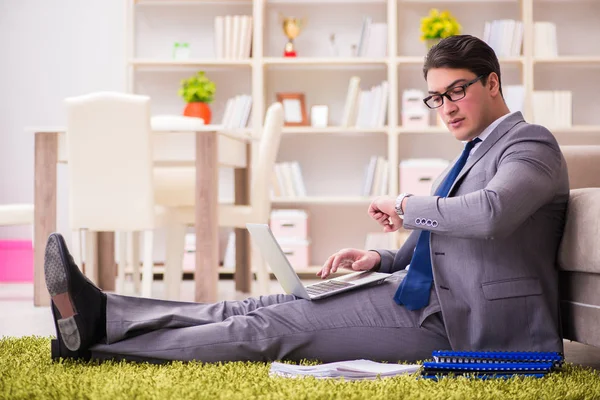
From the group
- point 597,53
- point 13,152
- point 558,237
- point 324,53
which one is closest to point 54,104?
point 13,152

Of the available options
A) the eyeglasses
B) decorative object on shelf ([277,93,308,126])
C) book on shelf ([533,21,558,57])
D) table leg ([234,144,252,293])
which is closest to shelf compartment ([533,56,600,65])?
book on shelf ([533,21,558,57])

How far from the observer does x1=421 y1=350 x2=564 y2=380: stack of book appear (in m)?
1.61

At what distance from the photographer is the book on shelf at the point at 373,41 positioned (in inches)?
203

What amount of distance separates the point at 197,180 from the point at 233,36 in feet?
6.20

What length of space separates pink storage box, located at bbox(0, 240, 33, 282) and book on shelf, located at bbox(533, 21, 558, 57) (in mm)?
3335

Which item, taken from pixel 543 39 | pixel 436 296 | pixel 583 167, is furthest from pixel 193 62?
pixel 436 296

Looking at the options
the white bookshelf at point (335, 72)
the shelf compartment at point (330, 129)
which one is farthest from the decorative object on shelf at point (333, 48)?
the shelf compartment at point (330, 129)

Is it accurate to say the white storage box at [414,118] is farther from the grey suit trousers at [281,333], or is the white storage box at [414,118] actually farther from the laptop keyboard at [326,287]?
the grey suit trousers at [281,333]

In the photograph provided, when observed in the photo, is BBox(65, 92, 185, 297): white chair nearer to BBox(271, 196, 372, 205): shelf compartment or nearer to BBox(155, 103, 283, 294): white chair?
BBox(155, 103, 283, 294): white chair

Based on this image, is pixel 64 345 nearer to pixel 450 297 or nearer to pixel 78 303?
pixel 78 303

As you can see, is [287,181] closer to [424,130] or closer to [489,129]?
[424,130]

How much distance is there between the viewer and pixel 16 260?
5160 mm

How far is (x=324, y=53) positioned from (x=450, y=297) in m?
3.90

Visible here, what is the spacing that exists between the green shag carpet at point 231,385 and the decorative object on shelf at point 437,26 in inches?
138
